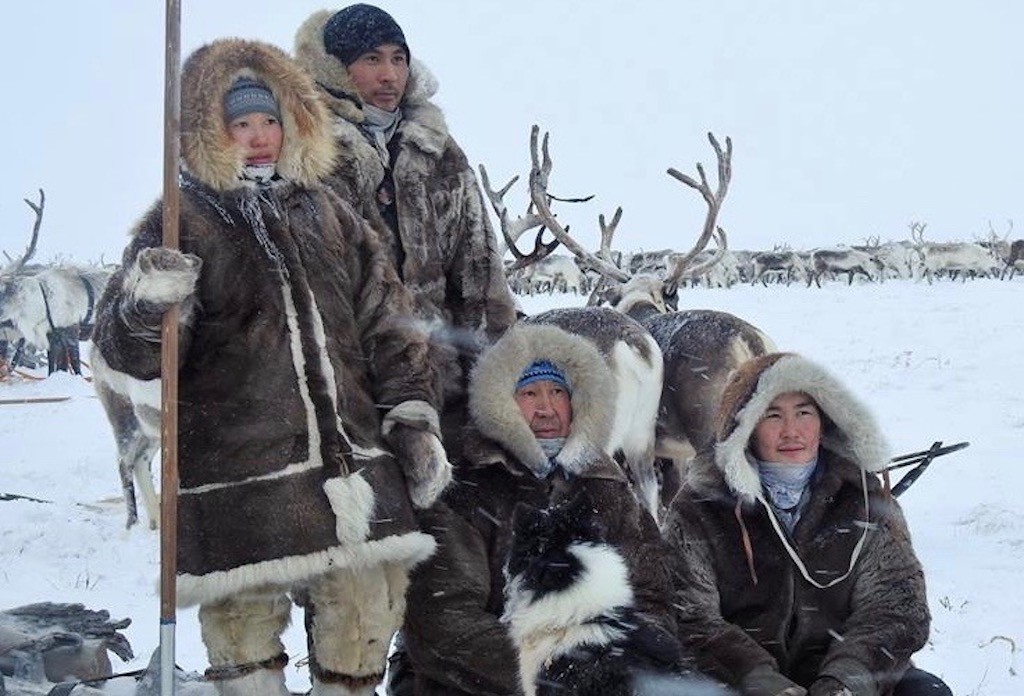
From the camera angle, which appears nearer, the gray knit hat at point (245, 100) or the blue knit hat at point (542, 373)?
the gray knit hat at point (245, 100)

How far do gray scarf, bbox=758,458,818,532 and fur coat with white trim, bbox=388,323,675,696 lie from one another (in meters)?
0.30

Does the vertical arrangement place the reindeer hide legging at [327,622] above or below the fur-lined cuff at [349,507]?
below

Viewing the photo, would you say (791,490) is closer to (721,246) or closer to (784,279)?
(721,246)

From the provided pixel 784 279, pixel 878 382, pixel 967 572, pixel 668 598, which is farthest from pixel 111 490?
pixel 784 279

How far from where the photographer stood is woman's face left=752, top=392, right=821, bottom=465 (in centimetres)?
283

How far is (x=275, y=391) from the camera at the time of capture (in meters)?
2.43

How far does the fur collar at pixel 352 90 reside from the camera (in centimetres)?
308

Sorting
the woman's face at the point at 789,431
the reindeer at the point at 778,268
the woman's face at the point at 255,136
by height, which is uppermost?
the woman's face at the point at 255,136

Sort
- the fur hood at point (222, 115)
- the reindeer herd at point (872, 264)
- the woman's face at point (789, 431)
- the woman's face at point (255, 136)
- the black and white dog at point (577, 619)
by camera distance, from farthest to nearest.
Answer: the reindeer herd at point (872, 264) < the woman's face at point (789, 431) < the woman's face at point (255, 136) < the fur hood at point (222, 115) < the black and white dog at point (577, 619)

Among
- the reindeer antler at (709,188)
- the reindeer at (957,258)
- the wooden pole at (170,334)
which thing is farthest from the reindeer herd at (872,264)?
the wooden pole at (170,334)

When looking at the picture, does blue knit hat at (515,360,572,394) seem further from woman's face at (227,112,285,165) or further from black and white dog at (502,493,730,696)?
woman's face at (227,112,285,165)

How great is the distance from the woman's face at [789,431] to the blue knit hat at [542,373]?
1.58ft

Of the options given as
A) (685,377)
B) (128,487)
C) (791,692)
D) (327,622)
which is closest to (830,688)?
(791,692)

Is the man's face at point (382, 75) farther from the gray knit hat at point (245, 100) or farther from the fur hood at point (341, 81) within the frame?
the gray knit hat at point (245, 100)
